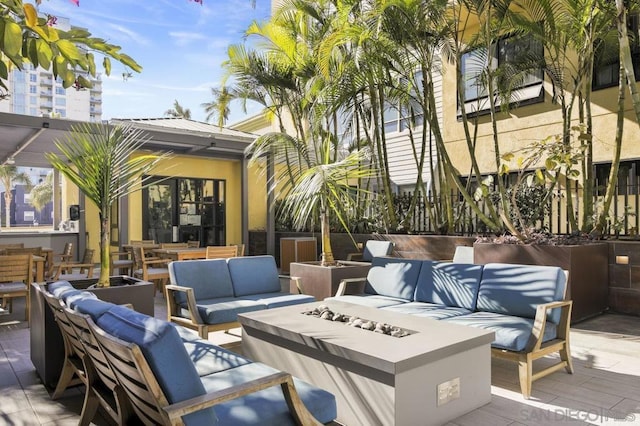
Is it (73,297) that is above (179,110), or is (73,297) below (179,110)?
below

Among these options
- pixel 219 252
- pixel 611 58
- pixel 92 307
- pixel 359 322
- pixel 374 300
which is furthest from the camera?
pixel 611 58

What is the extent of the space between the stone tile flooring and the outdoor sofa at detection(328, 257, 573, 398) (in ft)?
0.60

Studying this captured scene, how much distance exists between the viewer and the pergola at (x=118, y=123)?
308 inches

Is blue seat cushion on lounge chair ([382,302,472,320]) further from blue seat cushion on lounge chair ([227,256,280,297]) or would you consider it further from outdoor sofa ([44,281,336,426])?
outdoor sofa ([44,281,336,426])

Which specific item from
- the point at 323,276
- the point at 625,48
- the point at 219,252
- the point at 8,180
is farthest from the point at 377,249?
the point at 8,180

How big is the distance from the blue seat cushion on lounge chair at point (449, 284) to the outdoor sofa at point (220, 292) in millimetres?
1274

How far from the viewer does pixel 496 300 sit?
14.1ft

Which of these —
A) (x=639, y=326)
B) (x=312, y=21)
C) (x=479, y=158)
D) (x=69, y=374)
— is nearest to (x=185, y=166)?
(x=312, y=21)

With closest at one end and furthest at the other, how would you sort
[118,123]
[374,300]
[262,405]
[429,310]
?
1. [262,405]
2. [429,310]
3. [374,300]
4. [118,123]

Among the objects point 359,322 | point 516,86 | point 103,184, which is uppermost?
point 516,86

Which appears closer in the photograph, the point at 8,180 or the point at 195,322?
the point at 195,322

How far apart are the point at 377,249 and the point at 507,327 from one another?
15.4 ft

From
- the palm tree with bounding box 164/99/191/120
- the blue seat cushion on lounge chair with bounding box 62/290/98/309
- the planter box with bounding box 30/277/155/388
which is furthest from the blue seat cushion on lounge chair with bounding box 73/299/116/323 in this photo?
the palm tree with bounding box 164/99/191/120

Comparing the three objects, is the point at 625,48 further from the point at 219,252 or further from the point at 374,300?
the point at 219,252
